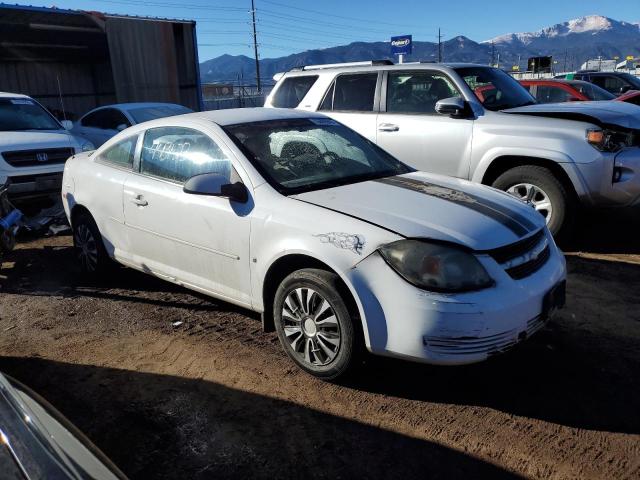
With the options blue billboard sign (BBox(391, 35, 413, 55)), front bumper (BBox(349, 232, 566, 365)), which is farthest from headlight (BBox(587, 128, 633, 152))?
blue billboard sign (BBox(391, 35, 413, 55))

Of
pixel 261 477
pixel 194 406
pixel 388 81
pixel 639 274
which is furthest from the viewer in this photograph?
pixel 388 81

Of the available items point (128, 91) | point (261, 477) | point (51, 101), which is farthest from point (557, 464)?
point (51, 101)

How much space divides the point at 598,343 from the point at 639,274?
5.39 feet

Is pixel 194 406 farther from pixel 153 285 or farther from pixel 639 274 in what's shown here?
pixel 639 274

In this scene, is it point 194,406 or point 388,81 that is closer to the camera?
point 194,406

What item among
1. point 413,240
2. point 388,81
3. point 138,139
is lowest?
point 413,240

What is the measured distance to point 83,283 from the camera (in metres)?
5.31

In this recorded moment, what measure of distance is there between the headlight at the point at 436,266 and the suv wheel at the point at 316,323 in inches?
15.4

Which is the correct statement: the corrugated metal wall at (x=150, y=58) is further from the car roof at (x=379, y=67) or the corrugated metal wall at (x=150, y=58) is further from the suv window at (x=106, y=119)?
the car roof at (x=379, y=67)

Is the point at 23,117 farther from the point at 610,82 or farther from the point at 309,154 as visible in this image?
the point at 610,82

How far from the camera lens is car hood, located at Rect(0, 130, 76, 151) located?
725 cm

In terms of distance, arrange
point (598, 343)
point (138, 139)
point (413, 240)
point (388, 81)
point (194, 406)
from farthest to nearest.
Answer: point (388, 81) < point (138, 139) < point (598, 343) < point (194, 406) < point (413, 240)

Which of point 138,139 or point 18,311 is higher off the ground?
point 138,139

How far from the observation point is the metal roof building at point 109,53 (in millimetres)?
15602
